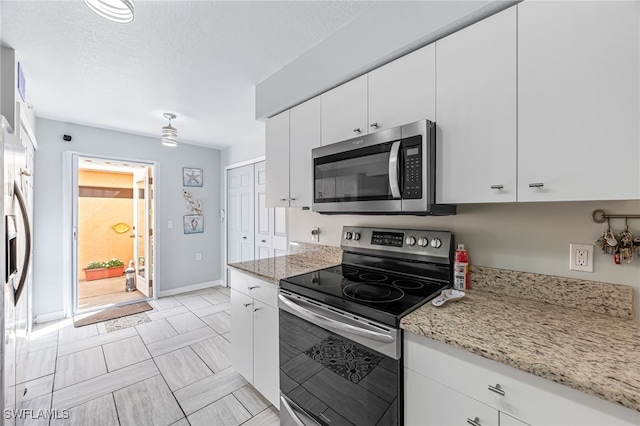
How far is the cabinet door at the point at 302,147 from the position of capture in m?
1.90

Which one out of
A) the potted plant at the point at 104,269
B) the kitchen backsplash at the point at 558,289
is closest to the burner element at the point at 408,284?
the kitchen backsplash at the point at 558,289

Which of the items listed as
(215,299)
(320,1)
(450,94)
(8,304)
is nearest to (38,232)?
(215,299)

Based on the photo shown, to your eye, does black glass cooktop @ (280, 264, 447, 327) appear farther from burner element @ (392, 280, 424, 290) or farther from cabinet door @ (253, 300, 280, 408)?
cabinet door @ (253, 300, 280, 408)

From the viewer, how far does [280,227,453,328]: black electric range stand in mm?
1209

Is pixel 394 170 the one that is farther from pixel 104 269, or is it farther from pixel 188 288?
pixel 104 269

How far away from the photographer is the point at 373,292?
Result: 1376mm

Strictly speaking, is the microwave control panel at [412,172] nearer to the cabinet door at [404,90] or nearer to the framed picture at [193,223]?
the cabinet door at [404,90]

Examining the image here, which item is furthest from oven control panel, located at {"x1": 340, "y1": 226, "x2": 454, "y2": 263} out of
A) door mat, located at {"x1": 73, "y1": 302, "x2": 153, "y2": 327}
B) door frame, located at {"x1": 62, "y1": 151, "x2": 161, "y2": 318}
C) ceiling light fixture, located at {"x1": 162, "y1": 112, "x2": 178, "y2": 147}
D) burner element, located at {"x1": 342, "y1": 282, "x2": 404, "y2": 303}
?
door frame, located at {"x1": 62, "y1": 151, "x2": 161, "y2": 318}

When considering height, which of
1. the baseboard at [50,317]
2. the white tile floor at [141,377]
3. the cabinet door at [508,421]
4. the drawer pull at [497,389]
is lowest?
the white tile floor at [141,377]

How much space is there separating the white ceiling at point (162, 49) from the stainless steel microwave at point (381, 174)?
2.48 feet

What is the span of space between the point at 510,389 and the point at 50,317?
176 inches

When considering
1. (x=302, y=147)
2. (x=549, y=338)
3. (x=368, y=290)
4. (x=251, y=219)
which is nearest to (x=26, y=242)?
(x=302, y=147)

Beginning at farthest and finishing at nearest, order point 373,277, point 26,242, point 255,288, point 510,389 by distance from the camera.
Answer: point 255,288, point 373,277, point 26,242, point 510,389

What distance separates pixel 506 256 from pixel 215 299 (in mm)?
3713
